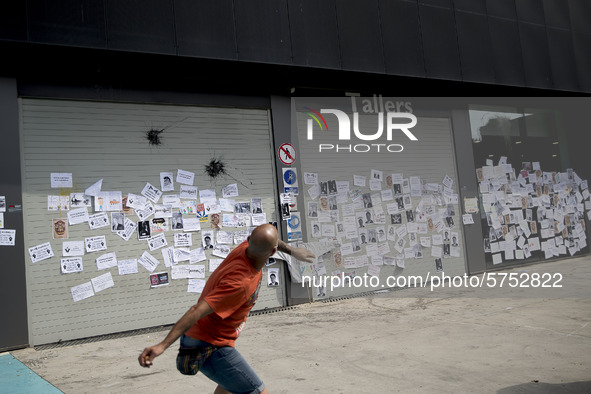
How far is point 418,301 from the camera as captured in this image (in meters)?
9.05

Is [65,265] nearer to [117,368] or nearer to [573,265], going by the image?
[117,368]

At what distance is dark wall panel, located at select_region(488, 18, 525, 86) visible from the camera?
1127 cm

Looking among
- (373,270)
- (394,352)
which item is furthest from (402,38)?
(394,352)

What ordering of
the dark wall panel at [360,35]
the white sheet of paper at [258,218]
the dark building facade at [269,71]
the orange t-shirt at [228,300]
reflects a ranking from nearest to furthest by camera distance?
the orange t-shirt at [228,300] → the dark building facade at [269,71] → the white sheet of paper at [258,218] → the dark wall panel at [360,35]

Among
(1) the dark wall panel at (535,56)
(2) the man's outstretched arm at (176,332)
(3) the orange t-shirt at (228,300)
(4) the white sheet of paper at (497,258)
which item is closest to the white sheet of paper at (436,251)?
(4) the white sheet of paper at (497,258)

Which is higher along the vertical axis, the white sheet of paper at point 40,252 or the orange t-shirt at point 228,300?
the white sheet of paper at point 40,252

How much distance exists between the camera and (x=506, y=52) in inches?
450

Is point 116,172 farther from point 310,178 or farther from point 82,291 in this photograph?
point 310,178

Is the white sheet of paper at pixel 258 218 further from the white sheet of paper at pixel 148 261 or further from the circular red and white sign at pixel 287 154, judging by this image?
the white sheet of paper at pixel 148 261

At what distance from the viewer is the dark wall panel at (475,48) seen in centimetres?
1078

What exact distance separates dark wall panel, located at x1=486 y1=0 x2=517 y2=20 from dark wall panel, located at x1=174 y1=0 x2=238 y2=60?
6294 mm

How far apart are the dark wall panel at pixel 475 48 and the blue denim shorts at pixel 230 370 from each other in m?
9.25

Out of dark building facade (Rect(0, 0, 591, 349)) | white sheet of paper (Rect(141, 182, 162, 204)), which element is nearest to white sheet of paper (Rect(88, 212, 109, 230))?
dark building facade (Rect(0, 0, 591, 349))

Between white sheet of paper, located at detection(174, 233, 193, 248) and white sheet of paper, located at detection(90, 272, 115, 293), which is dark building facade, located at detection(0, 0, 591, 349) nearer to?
white sheet of paper, located at detection(90, 272, 115, 293)
